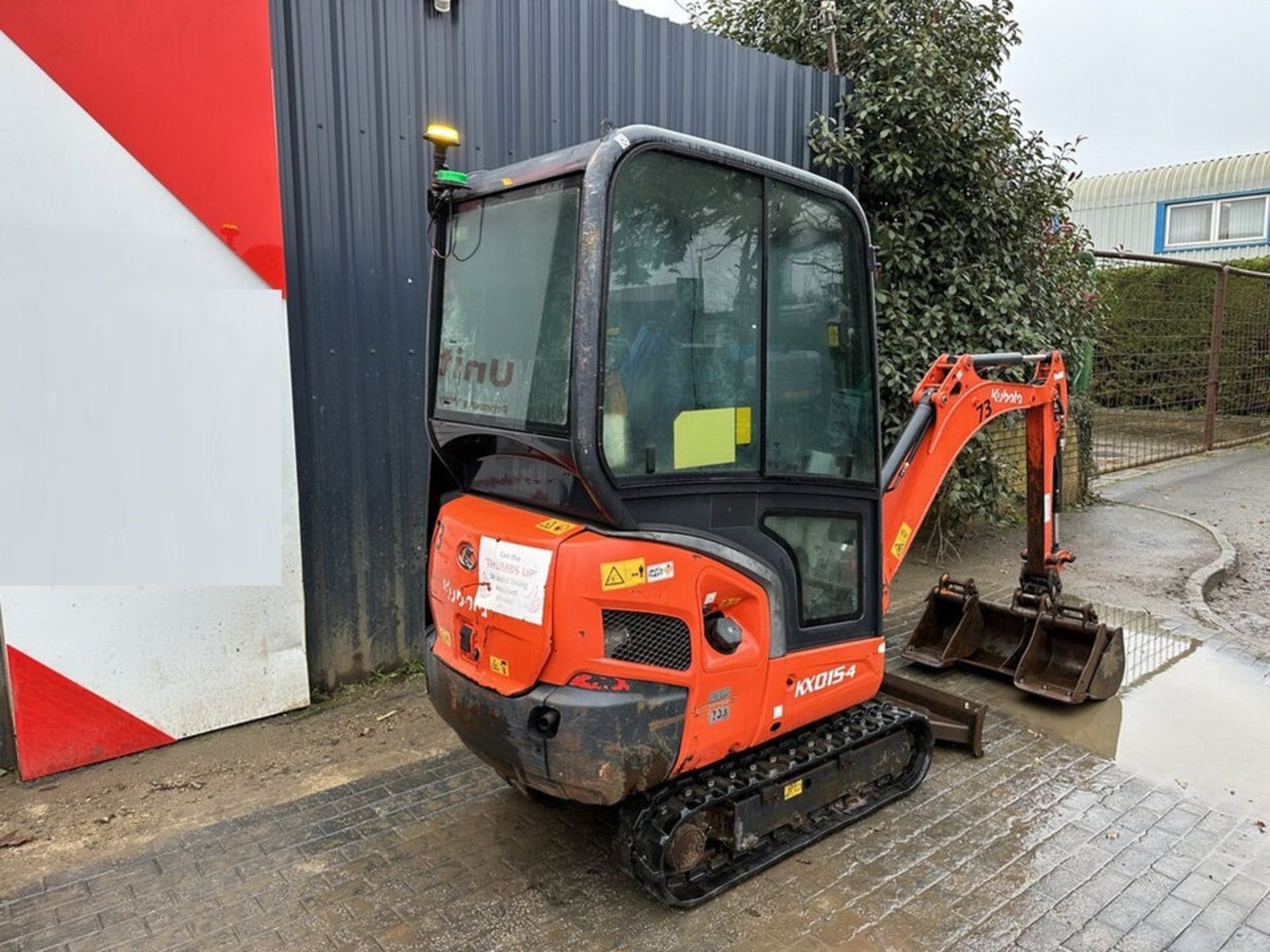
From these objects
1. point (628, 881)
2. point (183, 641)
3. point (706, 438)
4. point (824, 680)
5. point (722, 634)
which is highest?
point (706, 438)

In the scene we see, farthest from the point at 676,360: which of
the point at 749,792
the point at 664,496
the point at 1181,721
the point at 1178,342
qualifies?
the point at 1178,342

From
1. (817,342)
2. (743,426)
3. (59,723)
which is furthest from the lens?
(59,723)

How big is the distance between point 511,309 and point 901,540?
211 centimetres

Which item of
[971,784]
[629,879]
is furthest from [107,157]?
[971,784]

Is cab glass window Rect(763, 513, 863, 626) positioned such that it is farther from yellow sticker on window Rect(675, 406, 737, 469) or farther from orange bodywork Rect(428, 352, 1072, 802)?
yellow sticker on window Rect(675, 406, 737, 469)

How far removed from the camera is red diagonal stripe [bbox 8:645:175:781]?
3.81 m

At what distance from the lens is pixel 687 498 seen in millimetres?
2844

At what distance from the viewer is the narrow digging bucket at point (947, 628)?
5094 millimetres

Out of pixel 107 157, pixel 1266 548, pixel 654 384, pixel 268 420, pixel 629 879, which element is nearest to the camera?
pixel 654 384

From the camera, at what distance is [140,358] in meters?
3.95

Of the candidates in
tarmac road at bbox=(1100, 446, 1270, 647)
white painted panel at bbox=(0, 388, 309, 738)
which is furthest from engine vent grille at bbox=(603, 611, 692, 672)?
tarmac road at bbox=(1100, 446, 1270, 647)

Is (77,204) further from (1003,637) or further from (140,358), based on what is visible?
(1003,637)

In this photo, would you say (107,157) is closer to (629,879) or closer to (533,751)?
(533,751)

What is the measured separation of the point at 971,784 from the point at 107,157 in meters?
4.58
